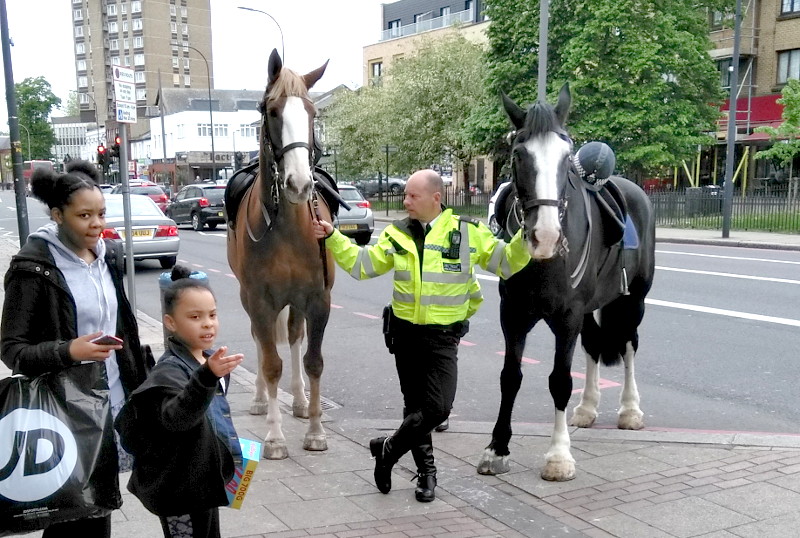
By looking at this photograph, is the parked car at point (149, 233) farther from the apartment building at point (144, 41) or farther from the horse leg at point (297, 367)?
the apartment building at point (144, 41)

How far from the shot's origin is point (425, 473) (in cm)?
442

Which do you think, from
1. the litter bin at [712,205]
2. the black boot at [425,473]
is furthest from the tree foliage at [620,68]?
the black boot at [425,473]

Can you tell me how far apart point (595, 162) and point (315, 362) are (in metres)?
2.50

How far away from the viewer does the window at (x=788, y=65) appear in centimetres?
3494

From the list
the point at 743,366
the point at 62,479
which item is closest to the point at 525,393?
the point at 743,366

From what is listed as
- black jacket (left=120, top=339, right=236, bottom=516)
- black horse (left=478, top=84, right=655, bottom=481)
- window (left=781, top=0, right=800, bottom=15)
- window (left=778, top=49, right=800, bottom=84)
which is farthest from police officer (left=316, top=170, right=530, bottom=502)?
window (left=781, top=0, right=800, bottom=15)

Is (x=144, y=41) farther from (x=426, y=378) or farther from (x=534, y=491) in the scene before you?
(x=534, y=491)

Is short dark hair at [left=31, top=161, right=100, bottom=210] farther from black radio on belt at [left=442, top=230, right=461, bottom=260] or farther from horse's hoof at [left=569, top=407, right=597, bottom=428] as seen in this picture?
horse's hoof at [left=569, top=407, right=597, bottom=428]

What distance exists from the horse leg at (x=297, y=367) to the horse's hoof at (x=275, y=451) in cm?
97

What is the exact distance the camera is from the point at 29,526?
2686 mm

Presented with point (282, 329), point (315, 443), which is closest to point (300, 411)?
point (282, 329)

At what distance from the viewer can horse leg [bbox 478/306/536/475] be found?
4.81m

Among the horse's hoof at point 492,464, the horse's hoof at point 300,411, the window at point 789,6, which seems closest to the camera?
the horse's hoof at point 492,464

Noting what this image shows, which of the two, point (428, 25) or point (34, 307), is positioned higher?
point (428, 25)
